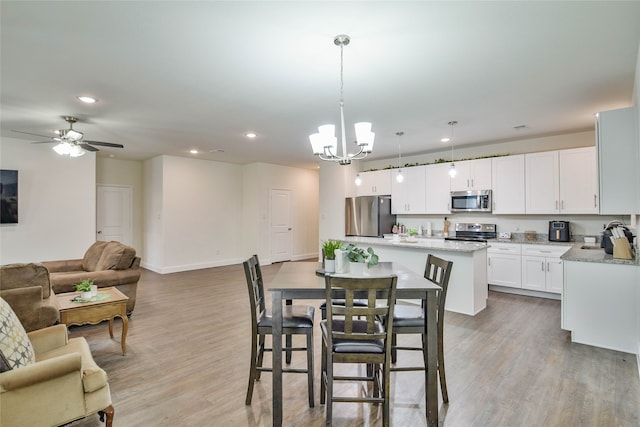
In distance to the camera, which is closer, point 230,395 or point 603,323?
point 230,395

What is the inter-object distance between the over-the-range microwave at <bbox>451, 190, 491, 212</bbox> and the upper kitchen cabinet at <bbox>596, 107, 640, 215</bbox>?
2432 mm

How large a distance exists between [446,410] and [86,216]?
7185 millimetres

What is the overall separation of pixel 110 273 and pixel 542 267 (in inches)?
248

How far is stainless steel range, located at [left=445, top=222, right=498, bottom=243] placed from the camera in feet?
19.1

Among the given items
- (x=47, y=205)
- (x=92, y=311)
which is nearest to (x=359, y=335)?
(x=92, y=311)

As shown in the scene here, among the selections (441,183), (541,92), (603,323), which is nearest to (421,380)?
(603,323)

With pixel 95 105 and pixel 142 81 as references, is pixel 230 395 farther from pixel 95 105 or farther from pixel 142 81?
pixel 95 105

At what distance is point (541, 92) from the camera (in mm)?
3424

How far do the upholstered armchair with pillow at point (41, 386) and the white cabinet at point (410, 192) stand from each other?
5.82 m

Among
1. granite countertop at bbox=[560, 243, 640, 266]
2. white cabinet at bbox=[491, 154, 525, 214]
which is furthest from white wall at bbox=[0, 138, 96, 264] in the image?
granite countertop at bbox=[560, 243, 640, 266]

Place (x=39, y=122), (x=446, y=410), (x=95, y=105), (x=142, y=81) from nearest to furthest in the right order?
1. (x=446, y=410)
2. (x=142, y=81)
3. (x=95, y=105)
4. (x=39, y=122)

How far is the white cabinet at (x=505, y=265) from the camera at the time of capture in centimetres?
515

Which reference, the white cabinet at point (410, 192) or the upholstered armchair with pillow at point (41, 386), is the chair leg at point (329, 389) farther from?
the white cabinet at point (410, 192)

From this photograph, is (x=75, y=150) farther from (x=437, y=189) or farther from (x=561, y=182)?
(x=561, y=182)
